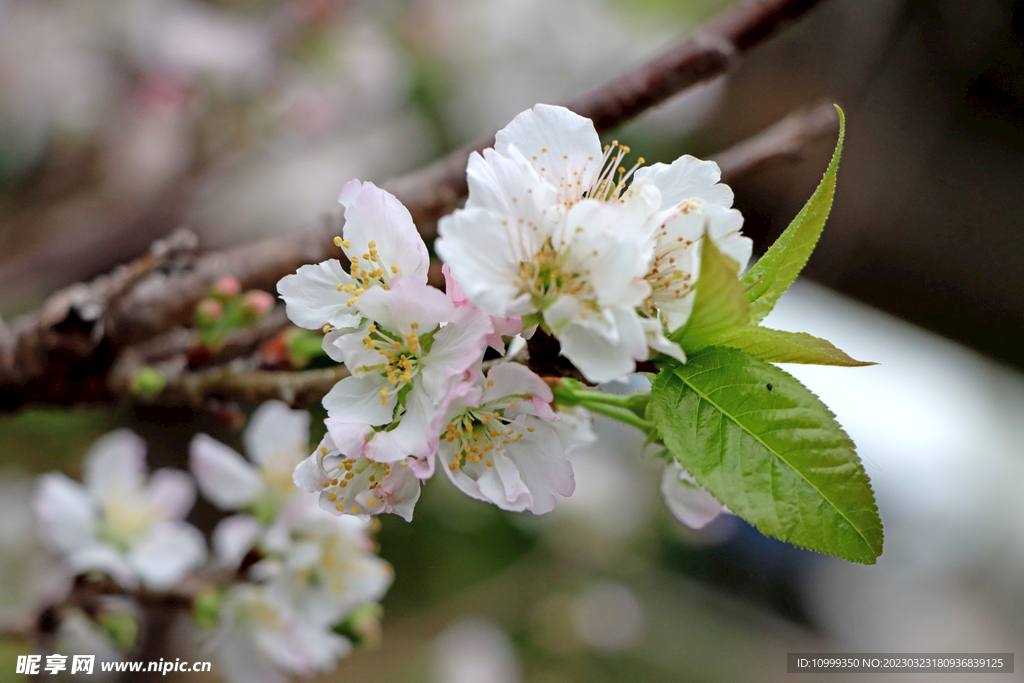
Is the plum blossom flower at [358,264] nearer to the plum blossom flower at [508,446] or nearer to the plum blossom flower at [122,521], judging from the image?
the plum blossom flower at [508,446]

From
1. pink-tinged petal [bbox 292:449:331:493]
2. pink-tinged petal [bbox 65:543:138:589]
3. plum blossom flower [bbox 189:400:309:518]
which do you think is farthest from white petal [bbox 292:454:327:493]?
pink-tinged petal [bbox 65:543:138:589]

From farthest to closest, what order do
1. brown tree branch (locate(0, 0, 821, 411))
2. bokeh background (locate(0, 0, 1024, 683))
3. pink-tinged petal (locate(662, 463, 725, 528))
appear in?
1. bokeh background (locate(0, 0, 1024, 683))
2. brown tree branch (locate(0, 0, 821, 411))
3. pink-tinged petal (locate(662, 463, 725, 528))

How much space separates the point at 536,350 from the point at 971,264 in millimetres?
1944

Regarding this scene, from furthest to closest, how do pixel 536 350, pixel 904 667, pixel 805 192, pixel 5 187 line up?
pixel 805 192 → pixel 5 187 → pixel 904 667 → pixel 536 350

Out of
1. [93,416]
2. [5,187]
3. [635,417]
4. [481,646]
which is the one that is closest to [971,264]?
[481,646]

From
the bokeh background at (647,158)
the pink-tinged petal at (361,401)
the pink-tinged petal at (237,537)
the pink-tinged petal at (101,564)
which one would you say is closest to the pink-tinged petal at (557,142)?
the pink-tinged petal at (361,401)

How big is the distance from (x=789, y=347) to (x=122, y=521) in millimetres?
738

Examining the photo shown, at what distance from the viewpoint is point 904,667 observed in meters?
0.92

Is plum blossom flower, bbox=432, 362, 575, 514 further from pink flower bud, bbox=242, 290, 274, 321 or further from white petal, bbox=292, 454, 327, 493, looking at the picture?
pink flower bud, bbox=242, 290, 274, 321

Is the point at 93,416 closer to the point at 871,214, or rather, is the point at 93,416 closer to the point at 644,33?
the point at 644,33

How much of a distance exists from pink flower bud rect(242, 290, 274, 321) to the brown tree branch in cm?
2

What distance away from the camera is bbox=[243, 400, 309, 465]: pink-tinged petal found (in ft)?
2.12

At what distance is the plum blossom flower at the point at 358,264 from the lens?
1.07 ft

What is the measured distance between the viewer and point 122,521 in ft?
2.41
